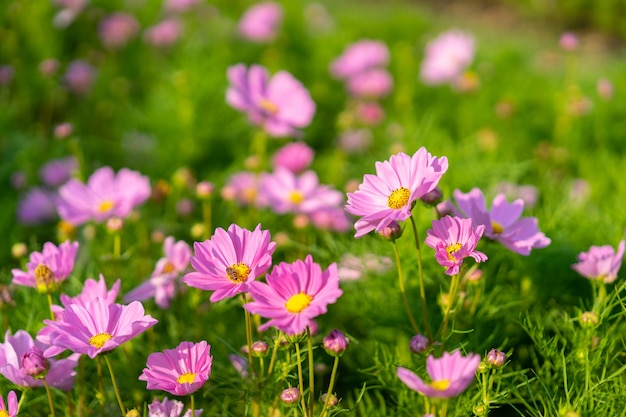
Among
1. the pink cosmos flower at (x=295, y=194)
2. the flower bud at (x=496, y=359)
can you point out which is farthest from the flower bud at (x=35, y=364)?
the pink cosmos flower at (x=295, y=194)

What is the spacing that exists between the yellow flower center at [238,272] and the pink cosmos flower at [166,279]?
0.95 ft

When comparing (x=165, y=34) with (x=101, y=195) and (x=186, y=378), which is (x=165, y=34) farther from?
(x=186, y=378)

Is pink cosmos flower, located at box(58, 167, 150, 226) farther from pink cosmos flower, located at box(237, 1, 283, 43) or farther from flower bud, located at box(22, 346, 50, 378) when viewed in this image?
pink cosmos flower, located at box(237, 1, 283, 43)

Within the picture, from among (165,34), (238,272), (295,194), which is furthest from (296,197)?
(165,34)

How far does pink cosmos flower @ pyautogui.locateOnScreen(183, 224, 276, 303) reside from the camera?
0.84 meters

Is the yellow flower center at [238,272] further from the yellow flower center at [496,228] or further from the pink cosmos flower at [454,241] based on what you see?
the yellow flower center at [496,228]

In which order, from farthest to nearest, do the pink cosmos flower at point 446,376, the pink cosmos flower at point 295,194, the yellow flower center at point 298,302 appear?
1. the pink cosmos flower at point 295,194
2. the yellow flower center at point 298,302
3. the pink cosmos flower at point 446,376

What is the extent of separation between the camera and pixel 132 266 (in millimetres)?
1491

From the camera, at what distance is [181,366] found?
86 centimetres

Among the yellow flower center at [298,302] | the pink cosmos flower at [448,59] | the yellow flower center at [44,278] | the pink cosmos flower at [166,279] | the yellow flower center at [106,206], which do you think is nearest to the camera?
the yellow flower center at [298,302]

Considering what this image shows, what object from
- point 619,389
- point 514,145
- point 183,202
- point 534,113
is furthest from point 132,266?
point 534,113

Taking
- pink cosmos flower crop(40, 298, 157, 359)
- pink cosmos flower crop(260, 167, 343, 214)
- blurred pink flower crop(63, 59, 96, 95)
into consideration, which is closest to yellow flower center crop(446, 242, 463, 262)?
pink cosmos flower crop(40, 298, 157, 359)

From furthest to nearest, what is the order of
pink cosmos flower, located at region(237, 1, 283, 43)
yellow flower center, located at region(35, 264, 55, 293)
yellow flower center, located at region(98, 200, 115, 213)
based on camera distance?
pink cosmos flower, located at region(237, 1, 283, 43), yellow flower center, located at region(98, 200, 115, 213), yellow flower center, located at region(35, 264, 55, 293)

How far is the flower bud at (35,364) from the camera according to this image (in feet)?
2.81
